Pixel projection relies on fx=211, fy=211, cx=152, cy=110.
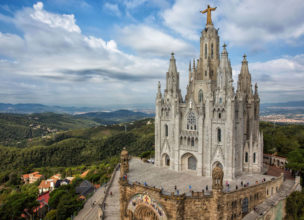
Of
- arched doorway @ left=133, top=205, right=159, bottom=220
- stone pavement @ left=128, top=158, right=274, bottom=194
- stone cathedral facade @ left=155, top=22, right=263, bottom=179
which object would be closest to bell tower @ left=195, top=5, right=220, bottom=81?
stone cathedral facade @ left=155, top=22, right=263, bottom=179

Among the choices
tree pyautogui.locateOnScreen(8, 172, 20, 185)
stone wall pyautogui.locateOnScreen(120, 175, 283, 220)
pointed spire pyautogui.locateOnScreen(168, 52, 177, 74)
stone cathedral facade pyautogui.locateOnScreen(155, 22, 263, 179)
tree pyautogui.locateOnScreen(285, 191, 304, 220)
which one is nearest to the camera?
stone wall pyautogui.locateOnScreen(120, 175, 283, 220)

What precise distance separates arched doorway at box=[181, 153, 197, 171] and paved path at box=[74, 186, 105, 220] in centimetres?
1486

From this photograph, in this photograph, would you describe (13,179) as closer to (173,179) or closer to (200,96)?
(173,179)

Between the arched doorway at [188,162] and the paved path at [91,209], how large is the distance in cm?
1486

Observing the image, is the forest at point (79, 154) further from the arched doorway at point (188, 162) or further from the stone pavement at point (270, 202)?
the arched doorway at point (188, 162)

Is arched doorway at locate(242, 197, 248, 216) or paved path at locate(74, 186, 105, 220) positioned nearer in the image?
arched doorway at locate(242, 197, 248, 216)

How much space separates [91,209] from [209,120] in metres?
23.3

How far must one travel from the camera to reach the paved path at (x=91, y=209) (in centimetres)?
3158

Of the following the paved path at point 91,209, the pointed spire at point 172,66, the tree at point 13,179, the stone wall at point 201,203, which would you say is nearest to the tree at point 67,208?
the paved path at point 91,209

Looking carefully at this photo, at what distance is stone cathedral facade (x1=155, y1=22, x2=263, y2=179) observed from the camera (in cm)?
2861

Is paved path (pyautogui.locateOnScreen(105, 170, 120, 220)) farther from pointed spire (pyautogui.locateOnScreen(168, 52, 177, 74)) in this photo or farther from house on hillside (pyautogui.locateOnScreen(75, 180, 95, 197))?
pointed spire (pyautogui.locateOnScreen(168, 52, 177, 74))

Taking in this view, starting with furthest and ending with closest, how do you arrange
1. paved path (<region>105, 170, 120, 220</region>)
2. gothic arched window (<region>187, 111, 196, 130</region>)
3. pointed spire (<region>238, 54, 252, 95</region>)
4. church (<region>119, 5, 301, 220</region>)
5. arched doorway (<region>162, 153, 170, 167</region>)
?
arched doorway (<region>162, 153, 170, 167</region>), pointed spire (<region>238, 54, 252, 95</region>), gothic arched window (<region>187, 111, 196, 130</region>), paved path (<region>105, 170, 120, 220</region>), church (<region>119, 5, 301, 220</region>)

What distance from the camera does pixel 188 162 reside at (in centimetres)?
3234

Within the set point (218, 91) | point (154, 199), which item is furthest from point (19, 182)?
point (218, 91)
